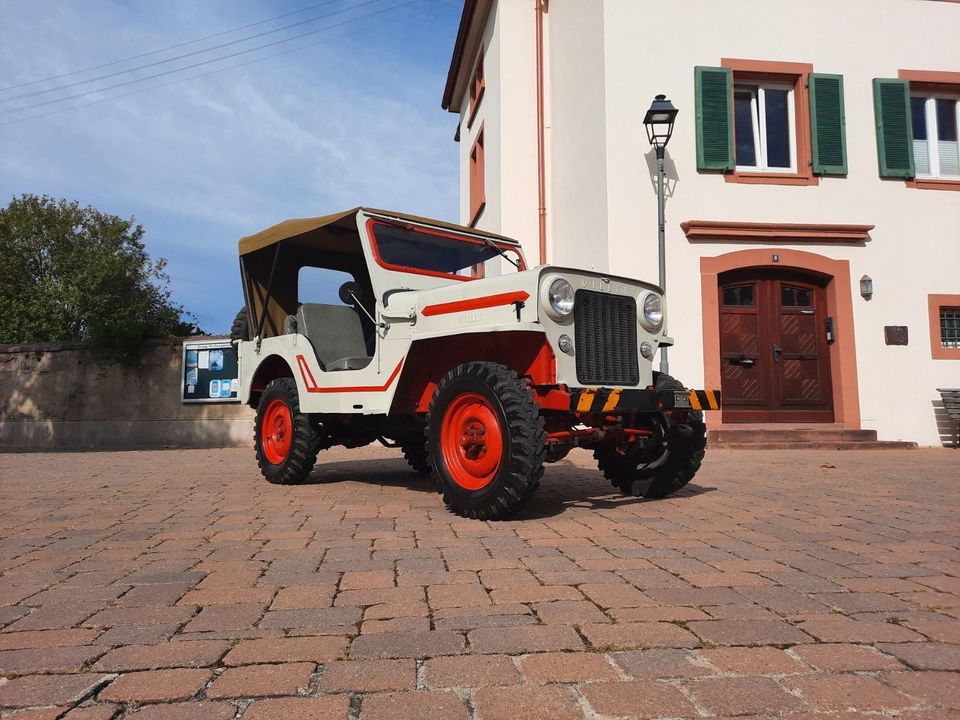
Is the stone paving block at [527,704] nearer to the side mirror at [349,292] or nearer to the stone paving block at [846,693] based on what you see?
the stone paving block at [846,693]

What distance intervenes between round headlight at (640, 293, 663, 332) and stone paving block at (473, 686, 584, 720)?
11.5 feet

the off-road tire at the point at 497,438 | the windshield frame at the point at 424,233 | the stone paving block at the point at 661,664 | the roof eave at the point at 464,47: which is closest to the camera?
the stone paving block at the point at 661,664

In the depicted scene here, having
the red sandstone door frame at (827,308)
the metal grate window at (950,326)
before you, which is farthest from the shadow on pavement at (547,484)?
the metal grate window at (950,326)

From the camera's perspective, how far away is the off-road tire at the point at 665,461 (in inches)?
195

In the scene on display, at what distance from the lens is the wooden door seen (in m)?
10.4

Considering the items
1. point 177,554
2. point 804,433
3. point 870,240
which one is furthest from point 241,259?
point 870,240

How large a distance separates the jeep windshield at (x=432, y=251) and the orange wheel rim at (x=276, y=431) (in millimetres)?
1629

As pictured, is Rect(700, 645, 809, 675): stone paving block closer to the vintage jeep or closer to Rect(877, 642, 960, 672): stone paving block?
Rect(877, 642, 960, 672): stone paving block

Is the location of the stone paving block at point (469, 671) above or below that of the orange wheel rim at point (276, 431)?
below

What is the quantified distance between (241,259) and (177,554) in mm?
3907

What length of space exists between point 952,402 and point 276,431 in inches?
373

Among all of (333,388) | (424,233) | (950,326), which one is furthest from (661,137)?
(333,388)

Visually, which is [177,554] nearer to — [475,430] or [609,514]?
[475,430]

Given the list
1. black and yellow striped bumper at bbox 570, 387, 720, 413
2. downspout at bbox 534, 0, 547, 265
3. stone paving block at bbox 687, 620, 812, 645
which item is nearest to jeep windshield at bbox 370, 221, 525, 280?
black and yellow striped bumper at bbox 570, 387, 720, 413
